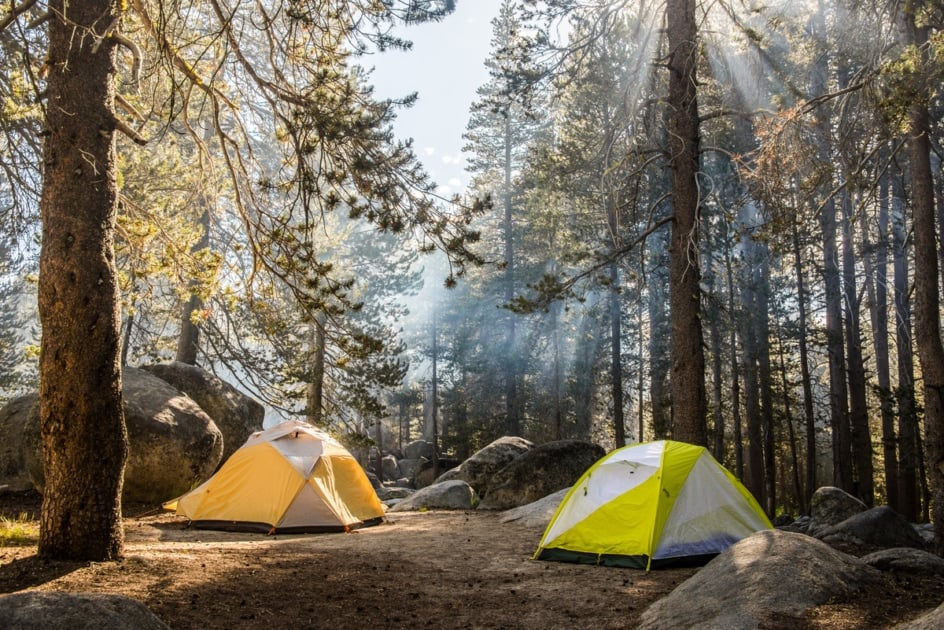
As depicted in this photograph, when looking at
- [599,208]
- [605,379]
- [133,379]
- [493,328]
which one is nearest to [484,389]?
[493,328]

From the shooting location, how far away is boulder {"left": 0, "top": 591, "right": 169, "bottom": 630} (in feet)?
10.1

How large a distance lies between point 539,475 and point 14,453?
10269mm

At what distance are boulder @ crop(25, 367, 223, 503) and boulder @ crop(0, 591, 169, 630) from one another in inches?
370

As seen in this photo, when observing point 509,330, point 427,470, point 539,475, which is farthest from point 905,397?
point 427,470

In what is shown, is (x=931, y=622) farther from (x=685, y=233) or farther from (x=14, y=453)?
(x=14, y=453)

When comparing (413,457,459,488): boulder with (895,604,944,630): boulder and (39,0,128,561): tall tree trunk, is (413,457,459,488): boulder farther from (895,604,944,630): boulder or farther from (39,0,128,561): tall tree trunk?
(895,604,944,630): boulder

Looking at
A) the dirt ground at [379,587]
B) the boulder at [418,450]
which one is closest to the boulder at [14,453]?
the dirt ground at [379,587]

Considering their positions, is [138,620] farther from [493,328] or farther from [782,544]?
[493,328]

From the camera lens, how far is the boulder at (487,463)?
1641 centimetres

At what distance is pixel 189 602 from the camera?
16.9ft

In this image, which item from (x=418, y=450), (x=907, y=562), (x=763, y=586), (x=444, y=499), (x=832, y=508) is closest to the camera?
(x=763, y=586)

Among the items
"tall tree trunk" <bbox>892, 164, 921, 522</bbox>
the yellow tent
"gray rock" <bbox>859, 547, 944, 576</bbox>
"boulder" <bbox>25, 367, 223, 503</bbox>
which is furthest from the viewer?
"tall tree trunk" <bbox>892, 164, 921, 522</bbox>

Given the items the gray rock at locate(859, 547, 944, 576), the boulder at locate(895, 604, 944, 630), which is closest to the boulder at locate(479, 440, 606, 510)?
the gray rock at locate(859, 547, 944, 576)

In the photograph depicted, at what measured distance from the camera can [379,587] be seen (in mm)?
6480
